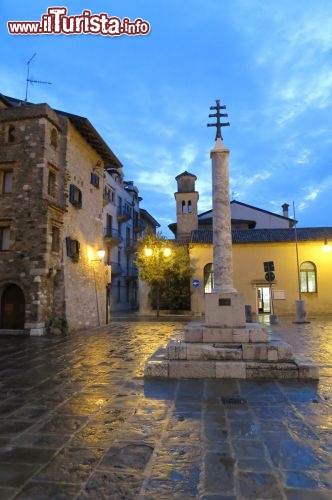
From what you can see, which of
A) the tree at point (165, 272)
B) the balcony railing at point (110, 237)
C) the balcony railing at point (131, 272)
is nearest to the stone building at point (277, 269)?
the tree at point (165, 272)

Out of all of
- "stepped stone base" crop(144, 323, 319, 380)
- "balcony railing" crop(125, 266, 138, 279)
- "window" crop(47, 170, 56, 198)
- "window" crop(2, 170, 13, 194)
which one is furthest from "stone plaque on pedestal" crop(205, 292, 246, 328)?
"balcony railing" crop(125, 266, 138, 279)

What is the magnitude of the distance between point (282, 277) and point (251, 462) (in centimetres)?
2675

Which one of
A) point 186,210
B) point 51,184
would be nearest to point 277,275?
point 186,210

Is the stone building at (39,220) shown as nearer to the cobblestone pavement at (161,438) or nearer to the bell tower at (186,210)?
the cobblestone pavement at (161,438)

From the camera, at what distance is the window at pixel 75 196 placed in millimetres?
18000

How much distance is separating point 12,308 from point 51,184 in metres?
5.72

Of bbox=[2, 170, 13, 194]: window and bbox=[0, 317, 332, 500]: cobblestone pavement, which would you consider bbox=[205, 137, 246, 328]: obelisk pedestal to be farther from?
bbox=[2, 170, 13, 194]: window

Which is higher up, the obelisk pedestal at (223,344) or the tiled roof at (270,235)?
the tiled roof at (270,235)

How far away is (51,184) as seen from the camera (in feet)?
55.7

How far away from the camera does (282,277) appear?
2898cm

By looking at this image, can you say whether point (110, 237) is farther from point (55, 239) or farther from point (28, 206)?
point (28, 206)

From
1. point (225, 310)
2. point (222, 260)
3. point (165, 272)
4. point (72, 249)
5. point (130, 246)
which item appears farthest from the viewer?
point (130, 246)

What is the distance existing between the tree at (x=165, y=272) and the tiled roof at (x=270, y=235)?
6.27ft

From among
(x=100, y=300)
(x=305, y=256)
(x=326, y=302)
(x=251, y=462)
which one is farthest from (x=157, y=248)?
(x=251, y=462)
